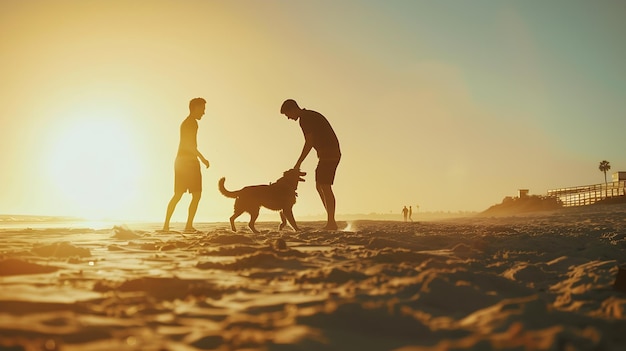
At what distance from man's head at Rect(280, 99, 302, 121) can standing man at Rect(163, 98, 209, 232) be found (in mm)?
1813

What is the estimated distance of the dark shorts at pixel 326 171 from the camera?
833cm

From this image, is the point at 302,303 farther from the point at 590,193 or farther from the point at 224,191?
the point at 590,193

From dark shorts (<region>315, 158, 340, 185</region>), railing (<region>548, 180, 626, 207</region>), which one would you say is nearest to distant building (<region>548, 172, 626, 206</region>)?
railing (<region>548, 180, 626, 207</region>)

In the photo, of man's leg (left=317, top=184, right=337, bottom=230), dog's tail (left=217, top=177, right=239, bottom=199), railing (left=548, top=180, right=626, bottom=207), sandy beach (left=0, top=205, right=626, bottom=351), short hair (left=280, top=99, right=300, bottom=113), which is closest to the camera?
sandy beach (left=0, top=205, right=626, bottom=351)

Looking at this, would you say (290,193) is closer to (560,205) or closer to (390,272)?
(390,272)

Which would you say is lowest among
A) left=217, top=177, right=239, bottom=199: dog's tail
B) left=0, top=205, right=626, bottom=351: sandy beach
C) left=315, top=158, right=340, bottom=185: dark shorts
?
left=0, top=205, right=626, bottom=351: sandy beach

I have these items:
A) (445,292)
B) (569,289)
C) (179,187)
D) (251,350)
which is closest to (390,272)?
(445,292)

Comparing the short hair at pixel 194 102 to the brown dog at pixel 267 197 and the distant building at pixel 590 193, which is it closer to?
the brown dog at pixel 267 197

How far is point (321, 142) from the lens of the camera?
27.8 feet

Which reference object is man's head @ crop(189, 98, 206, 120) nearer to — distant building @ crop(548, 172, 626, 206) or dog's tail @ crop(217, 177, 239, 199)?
dog's tail @ crop(217, 177, 239, 199)

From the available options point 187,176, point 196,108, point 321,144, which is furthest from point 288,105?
point 187,176

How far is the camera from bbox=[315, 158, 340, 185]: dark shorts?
27.3 feet

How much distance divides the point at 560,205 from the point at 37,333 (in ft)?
169

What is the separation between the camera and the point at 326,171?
8.40 m
